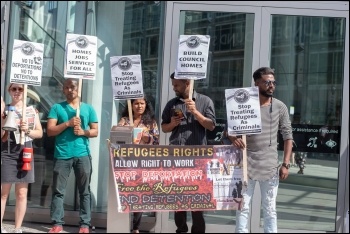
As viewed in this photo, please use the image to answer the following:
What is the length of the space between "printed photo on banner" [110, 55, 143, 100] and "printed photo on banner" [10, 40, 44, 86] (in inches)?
32.6

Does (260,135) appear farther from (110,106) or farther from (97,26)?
(97,26)

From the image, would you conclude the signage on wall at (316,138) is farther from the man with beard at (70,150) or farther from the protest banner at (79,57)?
the protest banner at (79,57)

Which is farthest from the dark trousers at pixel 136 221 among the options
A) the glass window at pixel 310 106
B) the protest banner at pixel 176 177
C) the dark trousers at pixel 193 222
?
the glass window at pixel 310 106

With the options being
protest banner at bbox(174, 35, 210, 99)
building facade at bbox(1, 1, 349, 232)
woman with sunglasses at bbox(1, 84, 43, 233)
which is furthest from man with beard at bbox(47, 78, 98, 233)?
protest banner at bbox(174, 35, 210, 99)

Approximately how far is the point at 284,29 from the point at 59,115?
2.68 m

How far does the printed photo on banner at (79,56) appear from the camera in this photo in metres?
6.41

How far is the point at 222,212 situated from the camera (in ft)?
23.1

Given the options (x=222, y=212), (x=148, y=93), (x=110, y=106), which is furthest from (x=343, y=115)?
(x=110, y=106)

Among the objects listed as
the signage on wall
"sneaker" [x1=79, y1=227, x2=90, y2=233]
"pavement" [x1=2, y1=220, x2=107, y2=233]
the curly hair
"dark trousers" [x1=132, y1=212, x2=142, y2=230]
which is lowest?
"pavement" [x1=2, y1=220, x2=107, y2=233]

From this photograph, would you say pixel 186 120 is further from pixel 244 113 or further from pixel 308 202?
pixel 308 202

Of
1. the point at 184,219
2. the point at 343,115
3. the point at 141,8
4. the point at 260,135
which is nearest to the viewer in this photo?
the point at 260,135

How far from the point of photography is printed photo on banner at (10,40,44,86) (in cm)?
636

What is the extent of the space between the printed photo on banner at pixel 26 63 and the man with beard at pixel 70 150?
13.5 inches

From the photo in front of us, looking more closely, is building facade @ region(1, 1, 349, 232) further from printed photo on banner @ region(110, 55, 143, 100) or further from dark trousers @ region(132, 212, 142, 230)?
printed photo on banner @ region(110, 55, 143, 100)
